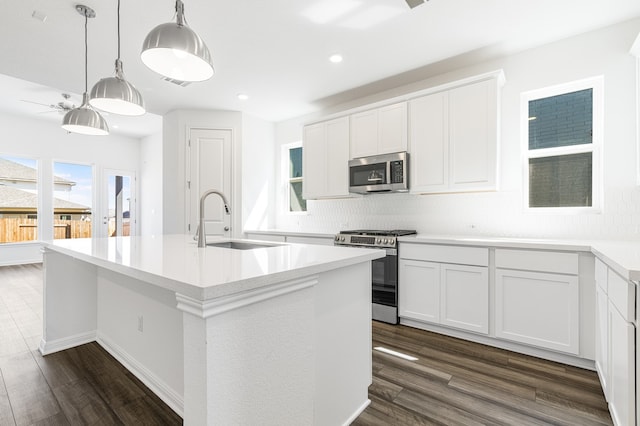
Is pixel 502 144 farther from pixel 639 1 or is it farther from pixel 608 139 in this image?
pixel 639 1

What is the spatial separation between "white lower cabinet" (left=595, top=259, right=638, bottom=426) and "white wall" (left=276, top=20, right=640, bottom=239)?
3.19ft

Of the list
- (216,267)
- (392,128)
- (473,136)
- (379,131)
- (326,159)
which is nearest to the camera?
(216,267)

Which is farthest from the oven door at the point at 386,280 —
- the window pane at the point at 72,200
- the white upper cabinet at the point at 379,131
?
the window pane at the point at 72,200

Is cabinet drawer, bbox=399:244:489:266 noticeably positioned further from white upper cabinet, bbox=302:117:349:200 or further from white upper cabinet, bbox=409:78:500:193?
white upper cabinet, bbox=302:117:349:200

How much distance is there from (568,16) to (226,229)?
15.2ft

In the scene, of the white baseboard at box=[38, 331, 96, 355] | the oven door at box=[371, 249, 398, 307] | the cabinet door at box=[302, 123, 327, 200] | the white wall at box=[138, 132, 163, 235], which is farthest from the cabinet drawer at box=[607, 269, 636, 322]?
the white wall at box=[138, 132, 163, 235]

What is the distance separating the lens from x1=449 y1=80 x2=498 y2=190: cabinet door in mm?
2938

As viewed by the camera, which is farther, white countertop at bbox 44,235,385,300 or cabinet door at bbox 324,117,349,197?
cabinet door at bbox 324,117,349,197

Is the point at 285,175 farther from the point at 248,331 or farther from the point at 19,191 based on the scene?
the point at 19,191

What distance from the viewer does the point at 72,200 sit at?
7184 mm

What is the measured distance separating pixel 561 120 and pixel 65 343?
4.89 metres

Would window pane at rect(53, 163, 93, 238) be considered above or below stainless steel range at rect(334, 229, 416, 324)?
above

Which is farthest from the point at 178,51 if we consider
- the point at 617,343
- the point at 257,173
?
the point at 257,173

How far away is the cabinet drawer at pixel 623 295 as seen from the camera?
4.29 ft
